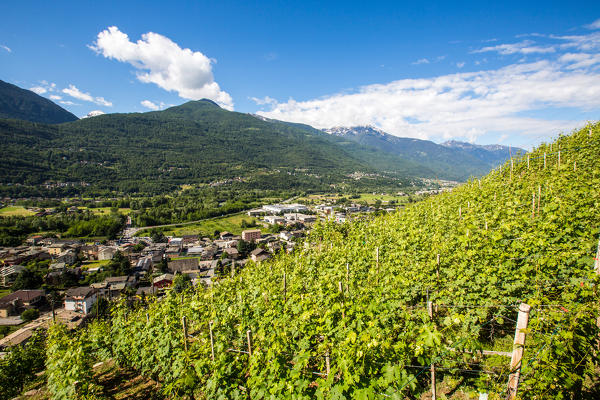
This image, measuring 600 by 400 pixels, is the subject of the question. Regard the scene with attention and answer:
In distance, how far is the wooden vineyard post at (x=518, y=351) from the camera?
230 cm

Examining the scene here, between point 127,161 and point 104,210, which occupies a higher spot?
point 127,161

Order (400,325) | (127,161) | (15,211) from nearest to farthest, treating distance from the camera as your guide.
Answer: (400,325)
(15,211)
(127,161)

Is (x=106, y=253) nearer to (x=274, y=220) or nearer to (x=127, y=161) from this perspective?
(x=274, y=220)

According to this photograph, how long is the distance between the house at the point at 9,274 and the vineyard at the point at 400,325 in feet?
147

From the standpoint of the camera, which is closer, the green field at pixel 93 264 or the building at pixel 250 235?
the green field at pixel 93 264

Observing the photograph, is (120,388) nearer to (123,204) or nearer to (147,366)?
(147,366)

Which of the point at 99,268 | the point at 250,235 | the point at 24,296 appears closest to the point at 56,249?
the point at 99,268

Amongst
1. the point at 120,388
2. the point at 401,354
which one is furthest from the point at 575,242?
the point at 120,388

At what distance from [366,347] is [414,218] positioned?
25.7 feet

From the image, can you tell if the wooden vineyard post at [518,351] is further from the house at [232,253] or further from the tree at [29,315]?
the house at [232,253]

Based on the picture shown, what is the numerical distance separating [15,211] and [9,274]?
45889 mm

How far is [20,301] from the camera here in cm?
2984

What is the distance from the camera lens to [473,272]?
4691 mm

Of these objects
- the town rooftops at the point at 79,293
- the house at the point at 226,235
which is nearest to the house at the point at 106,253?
the town rooftops at the point at 79,293
